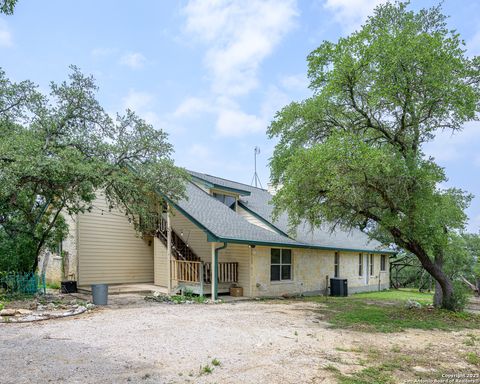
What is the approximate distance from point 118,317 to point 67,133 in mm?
7607

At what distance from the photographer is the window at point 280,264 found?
17.2 m

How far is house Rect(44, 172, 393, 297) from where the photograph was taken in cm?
1580

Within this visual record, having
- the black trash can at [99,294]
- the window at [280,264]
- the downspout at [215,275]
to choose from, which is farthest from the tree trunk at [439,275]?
the black trash can at [99,294]

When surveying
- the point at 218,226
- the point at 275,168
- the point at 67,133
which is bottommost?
the point at 218,226

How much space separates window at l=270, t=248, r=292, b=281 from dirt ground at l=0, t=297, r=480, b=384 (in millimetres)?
5560

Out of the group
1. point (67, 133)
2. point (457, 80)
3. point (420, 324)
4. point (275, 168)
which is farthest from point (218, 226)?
point (457, 80)

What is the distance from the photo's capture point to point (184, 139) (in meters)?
19.4

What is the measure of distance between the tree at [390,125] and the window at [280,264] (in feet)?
11.4

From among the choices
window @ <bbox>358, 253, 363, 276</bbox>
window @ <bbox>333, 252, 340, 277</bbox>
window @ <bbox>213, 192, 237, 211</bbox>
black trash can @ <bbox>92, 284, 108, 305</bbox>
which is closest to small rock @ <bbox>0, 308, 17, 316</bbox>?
black trash can @ <bbox>92, 284, 108, 305</bbox>

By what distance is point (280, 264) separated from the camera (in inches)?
691

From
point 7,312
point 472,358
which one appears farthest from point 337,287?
point 7,312

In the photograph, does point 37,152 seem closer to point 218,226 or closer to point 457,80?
point 218,226

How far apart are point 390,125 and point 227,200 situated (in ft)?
29.6

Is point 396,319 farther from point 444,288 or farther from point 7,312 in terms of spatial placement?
point 7,312
